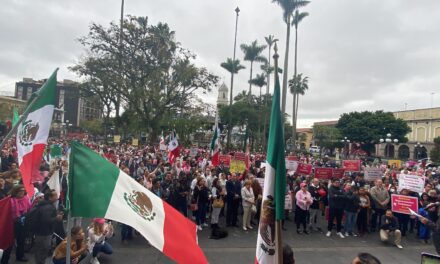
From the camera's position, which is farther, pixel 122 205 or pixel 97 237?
pixel 97 237

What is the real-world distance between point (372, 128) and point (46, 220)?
71324 mm

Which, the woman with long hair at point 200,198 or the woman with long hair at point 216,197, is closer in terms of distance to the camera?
the woman with long hair at point 216,197

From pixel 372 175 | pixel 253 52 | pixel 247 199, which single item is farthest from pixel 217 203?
pixel 253 52

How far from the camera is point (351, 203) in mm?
10320

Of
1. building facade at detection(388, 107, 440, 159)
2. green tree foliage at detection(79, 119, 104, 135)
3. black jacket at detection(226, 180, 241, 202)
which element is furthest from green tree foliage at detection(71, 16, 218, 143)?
building facade at detection(388, 107, 440, 159)

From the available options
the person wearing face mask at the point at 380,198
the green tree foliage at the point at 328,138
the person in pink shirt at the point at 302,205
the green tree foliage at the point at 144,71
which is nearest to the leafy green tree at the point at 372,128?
the green tree foliage at the point at 328,138

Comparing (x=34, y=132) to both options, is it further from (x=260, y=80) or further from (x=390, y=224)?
(x=260, y=80)

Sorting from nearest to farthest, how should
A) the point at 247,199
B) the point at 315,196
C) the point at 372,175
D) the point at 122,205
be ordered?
1. the point at 122,205
2. the point at 247,199
3. the point at 315,196
4. the point at 372,175

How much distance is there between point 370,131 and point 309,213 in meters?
63.5

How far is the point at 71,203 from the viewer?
11.0 feet

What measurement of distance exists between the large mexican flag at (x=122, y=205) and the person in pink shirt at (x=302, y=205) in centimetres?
Result: 745

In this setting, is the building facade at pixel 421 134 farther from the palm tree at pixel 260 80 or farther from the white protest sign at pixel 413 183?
the white protest sign at pixel 413 183

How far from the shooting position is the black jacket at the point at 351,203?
10.3 m

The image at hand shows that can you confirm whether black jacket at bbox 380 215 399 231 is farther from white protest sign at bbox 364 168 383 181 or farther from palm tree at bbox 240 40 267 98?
palm tree at bbox 240 40 267 98
